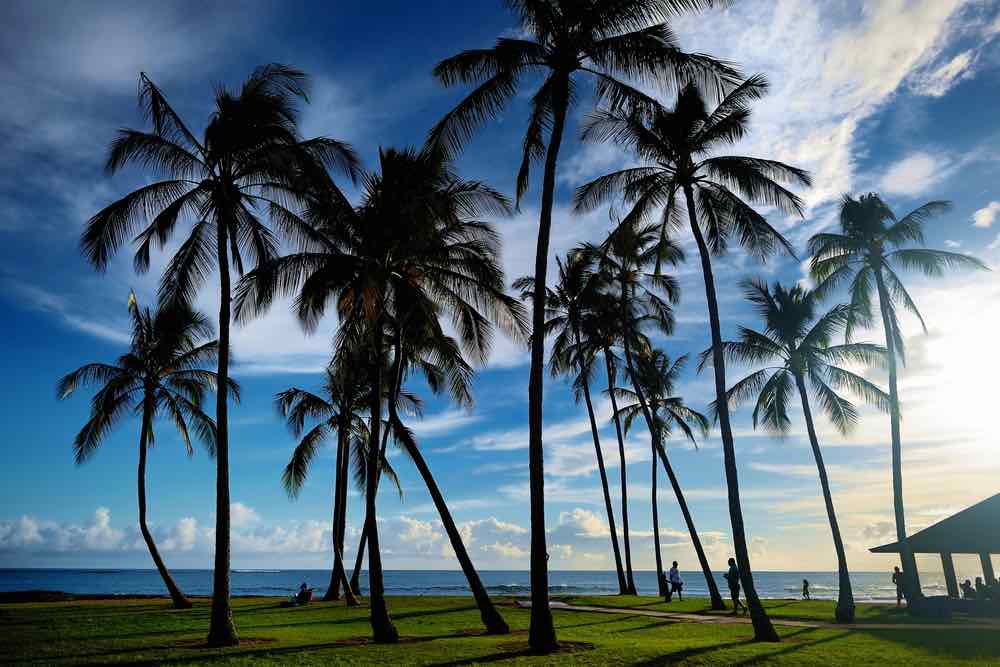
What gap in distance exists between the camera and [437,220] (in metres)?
17.2

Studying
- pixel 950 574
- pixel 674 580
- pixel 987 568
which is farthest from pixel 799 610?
pixel 987 568

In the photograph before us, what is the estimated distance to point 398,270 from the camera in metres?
17.4

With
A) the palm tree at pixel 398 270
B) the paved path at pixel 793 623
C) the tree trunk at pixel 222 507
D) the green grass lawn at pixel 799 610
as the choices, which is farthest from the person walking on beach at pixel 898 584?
the tree trunk at pixel 222 507

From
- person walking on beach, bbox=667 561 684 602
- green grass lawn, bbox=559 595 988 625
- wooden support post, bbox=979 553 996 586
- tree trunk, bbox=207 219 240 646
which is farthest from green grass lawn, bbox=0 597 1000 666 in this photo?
wooden support post, bbox=979 553 996 586

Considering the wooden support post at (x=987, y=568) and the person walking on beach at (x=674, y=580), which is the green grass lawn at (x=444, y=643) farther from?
the wooden support post at (x=987, y=568)

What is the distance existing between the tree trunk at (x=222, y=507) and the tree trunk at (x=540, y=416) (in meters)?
6.27

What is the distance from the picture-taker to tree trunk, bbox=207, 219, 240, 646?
1308cm

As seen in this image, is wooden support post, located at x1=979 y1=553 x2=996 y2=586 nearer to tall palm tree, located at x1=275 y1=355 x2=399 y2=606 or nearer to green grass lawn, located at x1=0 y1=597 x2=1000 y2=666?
green grass lawn, located at x1=0 y1=597 x2=1000 y2=666

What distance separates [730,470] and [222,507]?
458 inches

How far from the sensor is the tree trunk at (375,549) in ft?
46.1

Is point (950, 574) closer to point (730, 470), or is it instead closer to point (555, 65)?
point (730, 470)

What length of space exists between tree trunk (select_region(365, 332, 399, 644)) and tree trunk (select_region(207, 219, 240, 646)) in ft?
9.50

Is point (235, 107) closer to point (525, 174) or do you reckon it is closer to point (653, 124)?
point (525, 174)

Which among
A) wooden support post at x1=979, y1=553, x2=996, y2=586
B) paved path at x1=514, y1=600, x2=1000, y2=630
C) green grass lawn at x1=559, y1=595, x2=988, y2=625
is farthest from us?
wooden support post at x1=979, y1=553, x2=996, y2=586
